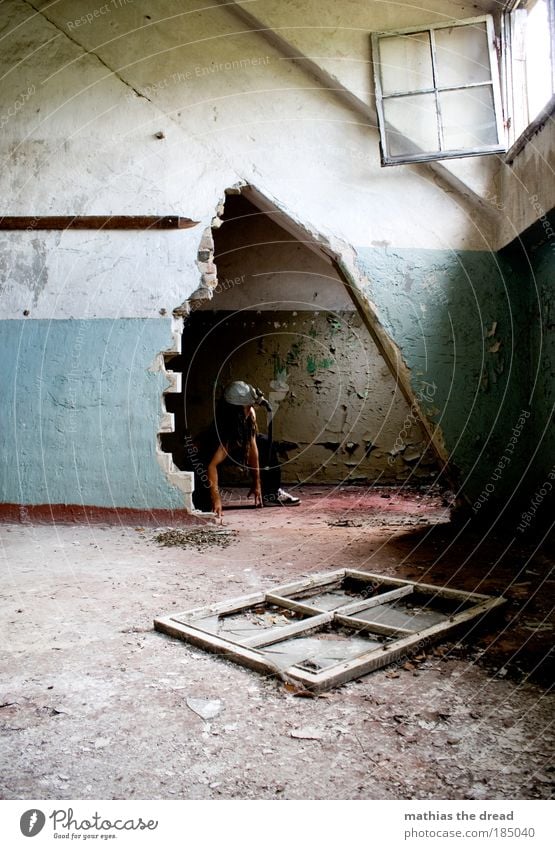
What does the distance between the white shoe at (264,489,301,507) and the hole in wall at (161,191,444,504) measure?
1389mm

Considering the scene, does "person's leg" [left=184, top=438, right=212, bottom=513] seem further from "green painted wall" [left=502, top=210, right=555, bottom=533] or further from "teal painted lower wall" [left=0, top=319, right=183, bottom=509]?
"green painted wall" [left=502, top=210, right=555, bottom=533]

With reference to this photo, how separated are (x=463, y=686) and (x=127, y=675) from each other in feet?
3.63

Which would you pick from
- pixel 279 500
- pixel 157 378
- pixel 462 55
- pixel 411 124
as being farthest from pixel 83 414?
pixel 462 55

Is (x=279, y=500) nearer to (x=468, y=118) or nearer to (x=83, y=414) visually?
(x=83, y=414)

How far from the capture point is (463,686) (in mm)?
1911

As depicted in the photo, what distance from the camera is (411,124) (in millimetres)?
4680

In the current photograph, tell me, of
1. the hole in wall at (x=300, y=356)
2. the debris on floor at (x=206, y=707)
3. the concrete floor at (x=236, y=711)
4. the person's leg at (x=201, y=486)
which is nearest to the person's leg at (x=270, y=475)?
the person's leg at (x=201, y=486)

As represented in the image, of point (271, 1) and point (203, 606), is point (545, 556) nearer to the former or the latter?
point (203, 606)

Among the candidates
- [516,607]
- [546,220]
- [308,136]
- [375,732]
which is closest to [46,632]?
[375,732]

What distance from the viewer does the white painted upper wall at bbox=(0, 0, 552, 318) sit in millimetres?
4914

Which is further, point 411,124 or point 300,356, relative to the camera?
point 300,356

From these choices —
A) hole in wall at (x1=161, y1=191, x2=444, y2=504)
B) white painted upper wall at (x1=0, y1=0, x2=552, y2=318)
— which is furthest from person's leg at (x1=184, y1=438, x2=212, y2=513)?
white painted upper wall at (x1=0, y1=0, x2=552, y2=318)

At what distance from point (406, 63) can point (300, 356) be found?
391 cm

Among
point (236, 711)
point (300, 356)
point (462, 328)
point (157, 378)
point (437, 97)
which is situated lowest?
point (236, 711)
